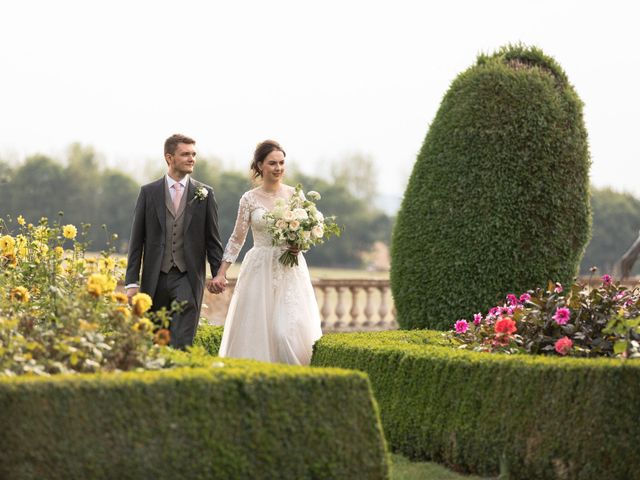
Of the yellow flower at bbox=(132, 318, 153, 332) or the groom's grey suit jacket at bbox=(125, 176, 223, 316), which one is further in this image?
the groom's grey suit jacket at bbox=(125, 176, 223, 316)

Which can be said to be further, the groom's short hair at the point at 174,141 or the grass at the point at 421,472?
the groom's short hair at the point at 174,141

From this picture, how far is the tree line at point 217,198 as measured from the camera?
151ft

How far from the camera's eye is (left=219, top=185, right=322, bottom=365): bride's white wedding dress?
9750 millimetres

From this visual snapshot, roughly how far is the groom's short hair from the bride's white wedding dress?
0.83 meters

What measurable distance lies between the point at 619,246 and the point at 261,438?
43.5 m

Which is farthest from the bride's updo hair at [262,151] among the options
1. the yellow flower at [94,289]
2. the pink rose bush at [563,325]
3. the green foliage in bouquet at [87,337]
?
the yellow flower at [94,289]

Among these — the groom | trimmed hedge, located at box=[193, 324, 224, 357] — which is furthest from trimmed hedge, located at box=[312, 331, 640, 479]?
trimmed hedge, located at box=[193, 324, 224, 357]

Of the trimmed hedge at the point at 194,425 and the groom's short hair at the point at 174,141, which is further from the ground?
the groom's short hair at the point at 174,141

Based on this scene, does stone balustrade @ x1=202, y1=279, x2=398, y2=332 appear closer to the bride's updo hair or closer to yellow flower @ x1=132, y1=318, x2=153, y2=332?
the bride's updo hair

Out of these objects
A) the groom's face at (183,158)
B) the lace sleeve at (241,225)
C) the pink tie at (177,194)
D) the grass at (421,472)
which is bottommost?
the grass at (421,472)

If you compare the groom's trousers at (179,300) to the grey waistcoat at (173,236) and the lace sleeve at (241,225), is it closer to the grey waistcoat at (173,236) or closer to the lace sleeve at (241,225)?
the grey waistcoat at (173,236)

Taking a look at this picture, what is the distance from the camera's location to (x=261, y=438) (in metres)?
5.50

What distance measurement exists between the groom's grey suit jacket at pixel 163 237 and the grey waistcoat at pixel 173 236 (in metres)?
0.01

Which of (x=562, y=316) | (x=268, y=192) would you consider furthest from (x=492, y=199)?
(x=562, y=316)
